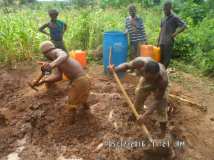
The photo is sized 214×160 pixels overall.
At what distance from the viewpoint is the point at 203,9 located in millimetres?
13352

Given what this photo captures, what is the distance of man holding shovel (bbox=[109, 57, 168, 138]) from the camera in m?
4.71

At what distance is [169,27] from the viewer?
7555 mm

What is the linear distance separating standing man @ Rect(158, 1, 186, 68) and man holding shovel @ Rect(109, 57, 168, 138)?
2.52m

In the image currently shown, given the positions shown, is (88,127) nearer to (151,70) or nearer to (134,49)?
(151,70)

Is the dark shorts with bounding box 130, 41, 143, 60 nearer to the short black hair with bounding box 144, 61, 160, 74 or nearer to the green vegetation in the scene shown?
the green vegetation

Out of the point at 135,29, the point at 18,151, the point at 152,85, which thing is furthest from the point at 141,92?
the point at 135,29

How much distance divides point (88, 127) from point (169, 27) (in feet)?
10.5

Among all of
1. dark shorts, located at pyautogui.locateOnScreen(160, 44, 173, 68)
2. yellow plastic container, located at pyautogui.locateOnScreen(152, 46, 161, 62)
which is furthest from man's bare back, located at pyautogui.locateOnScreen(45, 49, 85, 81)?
dark shorts, located at pyautogui.locateOnScreen(160, 44, 173, 68)

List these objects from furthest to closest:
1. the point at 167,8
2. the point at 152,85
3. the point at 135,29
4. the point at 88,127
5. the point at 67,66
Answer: the point at 135,29
the point at 167,8
the point at 88,127
the point at 67,66
the point at 152,85

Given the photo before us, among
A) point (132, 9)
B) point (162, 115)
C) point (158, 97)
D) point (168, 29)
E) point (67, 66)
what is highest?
point (132, 9)

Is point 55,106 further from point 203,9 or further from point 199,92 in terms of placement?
point 203,9

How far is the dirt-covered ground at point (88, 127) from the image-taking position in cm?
496

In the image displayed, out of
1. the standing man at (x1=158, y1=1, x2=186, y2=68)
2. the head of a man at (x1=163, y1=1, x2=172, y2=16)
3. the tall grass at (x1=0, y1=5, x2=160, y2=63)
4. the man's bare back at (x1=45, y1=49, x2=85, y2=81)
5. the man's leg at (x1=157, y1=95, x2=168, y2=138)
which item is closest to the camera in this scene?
the man's leg at (x1=157, y1=95, x2=168, y2=138)

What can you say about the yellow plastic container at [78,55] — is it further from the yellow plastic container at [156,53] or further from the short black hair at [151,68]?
the short black hair at [151,68]
